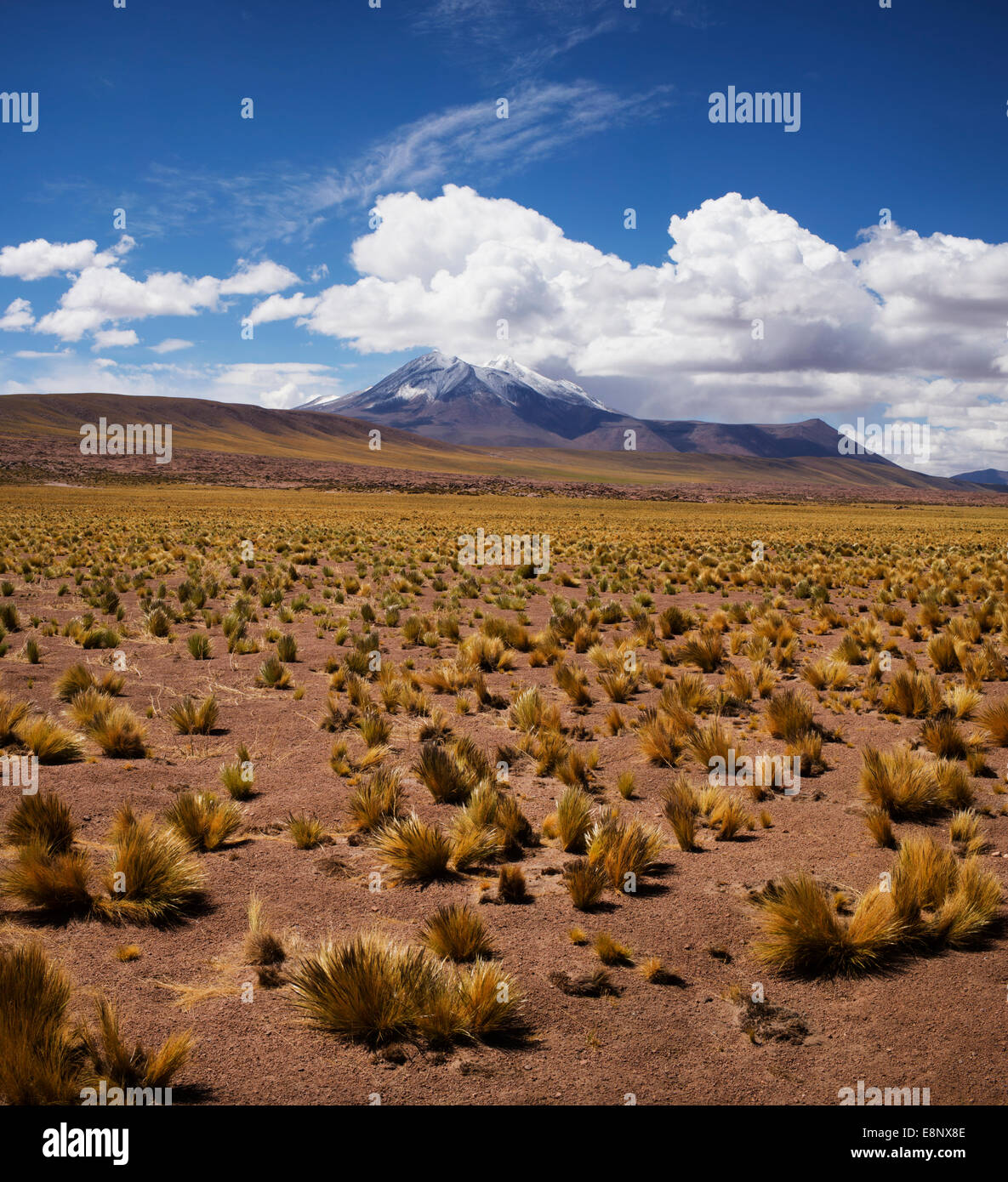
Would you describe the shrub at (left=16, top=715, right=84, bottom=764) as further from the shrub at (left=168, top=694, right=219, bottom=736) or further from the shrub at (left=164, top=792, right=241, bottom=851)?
the shrub at (left=164, top=792, right=241, bottom=851)

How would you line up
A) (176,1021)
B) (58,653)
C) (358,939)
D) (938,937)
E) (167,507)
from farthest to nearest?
(167,507) < (58,653) < (938,937) < (358,939) < (176,1021)

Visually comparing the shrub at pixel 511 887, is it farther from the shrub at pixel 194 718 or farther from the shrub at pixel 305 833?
the shrub at pixel 194 718

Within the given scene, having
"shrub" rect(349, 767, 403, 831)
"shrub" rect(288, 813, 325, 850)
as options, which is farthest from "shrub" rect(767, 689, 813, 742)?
"shrub" rect(288, 813, 325, 850)

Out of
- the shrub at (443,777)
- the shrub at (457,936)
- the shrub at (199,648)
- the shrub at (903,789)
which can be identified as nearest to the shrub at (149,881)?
the shrub at (457,936)

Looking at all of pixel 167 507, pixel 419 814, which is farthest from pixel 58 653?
pixel 167 507

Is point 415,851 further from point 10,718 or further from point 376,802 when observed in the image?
point 10,718

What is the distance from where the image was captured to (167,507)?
175 feet

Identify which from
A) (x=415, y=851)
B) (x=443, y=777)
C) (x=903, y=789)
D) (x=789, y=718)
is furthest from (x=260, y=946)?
(x=789, y=718)

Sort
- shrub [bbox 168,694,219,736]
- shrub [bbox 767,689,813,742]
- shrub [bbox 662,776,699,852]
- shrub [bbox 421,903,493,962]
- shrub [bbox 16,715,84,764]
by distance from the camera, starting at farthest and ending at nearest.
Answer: shrub [bbox 168,694,219,736] < shrub [bbox 767,689,813,742] < shrub [bbox 16,715,84,764] < shrub [bbox 662,776,699,852] < shrub [bbox 421,903,493,962]

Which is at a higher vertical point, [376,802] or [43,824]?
[43,824]
